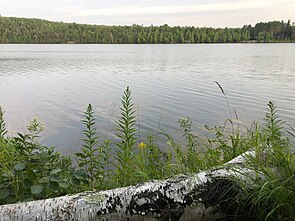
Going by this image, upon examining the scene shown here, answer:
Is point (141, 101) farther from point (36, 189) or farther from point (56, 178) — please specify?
point (36, 189)

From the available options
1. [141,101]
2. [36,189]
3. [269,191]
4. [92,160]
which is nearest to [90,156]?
[92,160]

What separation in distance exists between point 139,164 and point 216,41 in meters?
135

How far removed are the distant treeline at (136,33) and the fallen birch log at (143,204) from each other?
127 m

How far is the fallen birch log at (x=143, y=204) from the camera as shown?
7.07ft

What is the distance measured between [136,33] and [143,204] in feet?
442

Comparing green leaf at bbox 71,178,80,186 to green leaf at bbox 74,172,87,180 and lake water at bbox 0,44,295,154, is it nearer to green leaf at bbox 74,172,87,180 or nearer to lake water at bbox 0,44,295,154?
green leaf at bbox 74,172,87,180

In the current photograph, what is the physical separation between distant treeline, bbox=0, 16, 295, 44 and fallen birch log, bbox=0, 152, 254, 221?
12669 centimetres

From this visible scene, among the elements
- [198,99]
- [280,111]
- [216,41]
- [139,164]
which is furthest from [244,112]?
[216,41]

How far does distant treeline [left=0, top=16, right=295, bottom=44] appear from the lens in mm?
123375

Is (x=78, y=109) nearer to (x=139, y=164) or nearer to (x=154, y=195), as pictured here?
(x=139, y=164)

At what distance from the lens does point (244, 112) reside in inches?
492

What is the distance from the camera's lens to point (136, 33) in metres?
132

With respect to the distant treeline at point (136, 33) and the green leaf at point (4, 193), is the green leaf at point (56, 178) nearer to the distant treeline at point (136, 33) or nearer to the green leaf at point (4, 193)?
the green leaf at point (4, 193)

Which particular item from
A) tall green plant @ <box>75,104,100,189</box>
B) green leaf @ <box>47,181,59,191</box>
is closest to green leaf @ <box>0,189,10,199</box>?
green leaf @ <box>47,181,59,191</box>
